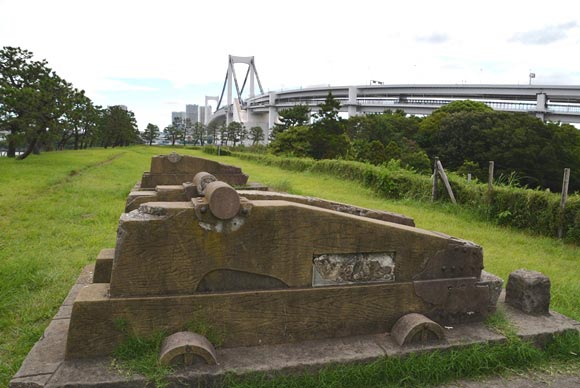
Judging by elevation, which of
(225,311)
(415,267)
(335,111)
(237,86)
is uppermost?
(237,86)

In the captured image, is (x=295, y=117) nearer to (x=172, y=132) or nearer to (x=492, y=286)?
(x=492, y=286)

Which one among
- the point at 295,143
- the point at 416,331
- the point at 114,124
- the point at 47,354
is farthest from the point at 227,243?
the point at 114,124

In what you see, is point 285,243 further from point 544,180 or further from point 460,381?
point 544,180

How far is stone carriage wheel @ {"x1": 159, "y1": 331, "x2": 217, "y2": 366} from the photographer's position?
224cm

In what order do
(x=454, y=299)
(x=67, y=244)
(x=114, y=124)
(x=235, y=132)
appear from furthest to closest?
(x=235, y=132) → (x=114, y=124) → (x=67, y=244) → (x=454, y=299)

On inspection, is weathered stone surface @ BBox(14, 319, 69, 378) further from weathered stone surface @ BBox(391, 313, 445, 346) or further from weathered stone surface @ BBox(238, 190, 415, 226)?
weathered stone surface @ BBox(391, 313, 445, 346)

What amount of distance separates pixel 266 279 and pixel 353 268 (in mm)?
535

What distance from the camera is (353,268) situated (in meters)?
2.68

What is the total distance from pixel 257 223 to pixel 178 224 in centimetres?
42

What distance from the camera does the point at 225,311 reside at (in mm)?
2461

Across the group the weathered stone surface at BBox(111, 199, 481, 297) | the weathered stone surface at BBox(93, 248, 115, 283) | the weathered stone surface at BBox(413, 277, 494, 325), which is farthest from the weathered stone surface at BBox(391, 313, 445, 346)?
the weathered stone surface at BBox(93, 248, 115, 283)

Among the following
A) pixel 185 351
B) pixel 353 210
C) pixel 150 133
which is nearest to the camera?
pixel 185 351

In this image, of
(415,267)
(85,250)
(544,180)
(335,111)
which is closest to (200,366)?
(415,267)

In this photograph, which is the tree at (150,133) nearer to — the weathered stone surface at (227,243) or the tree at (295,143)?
the tree at (295,143)
